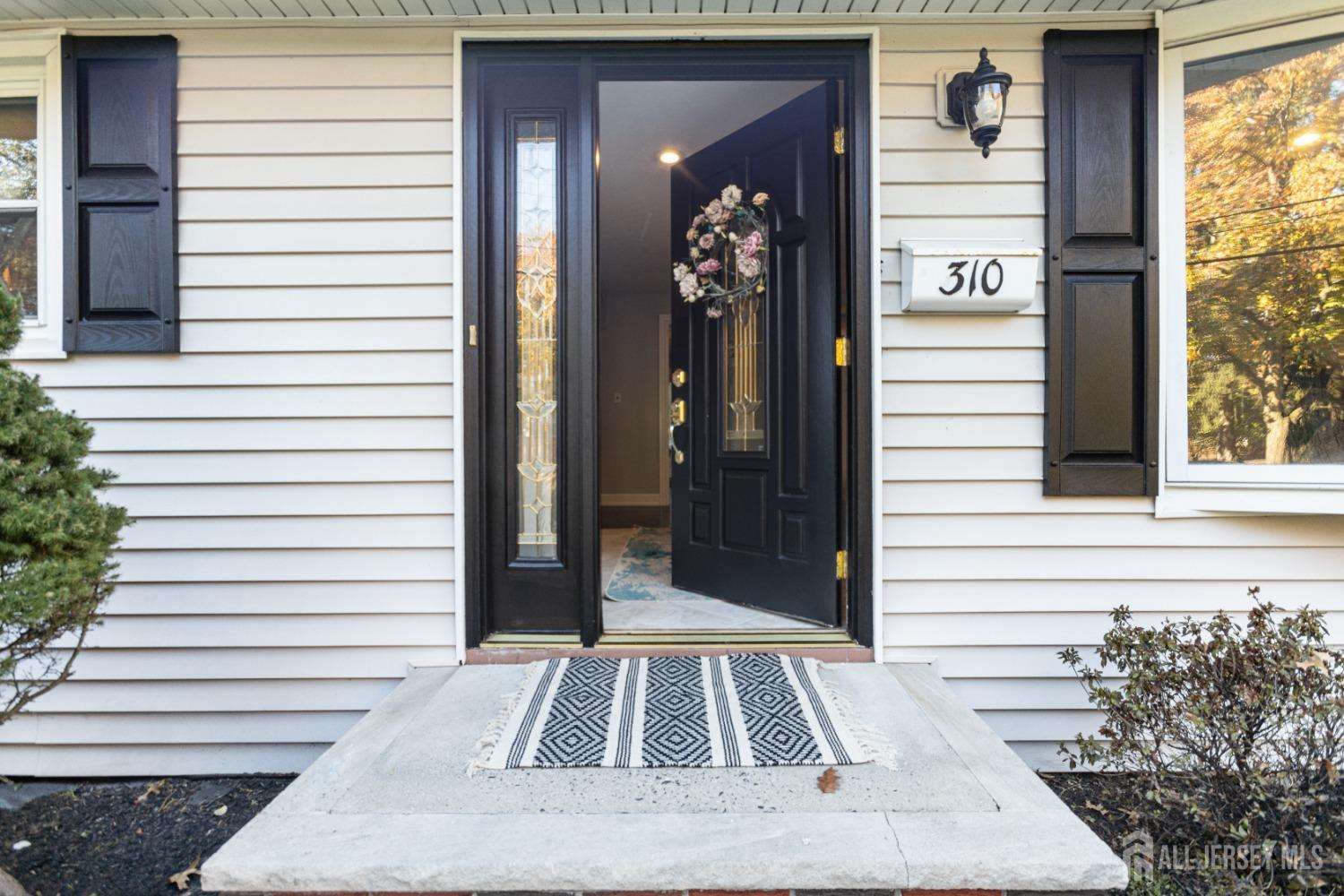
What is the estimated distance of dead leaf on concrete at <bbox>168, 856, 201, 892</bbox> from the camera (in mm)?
1793

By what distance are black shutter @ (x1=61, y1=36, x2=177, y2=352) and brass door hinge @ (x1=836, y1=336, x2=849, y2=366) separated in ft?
7.63

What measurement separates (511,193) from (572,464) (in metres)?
1.00

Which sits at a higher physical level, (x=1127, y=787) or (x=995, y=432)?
(x=995, y=432)

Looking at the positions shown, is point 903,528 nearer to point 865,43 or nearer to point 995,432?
point 995,432

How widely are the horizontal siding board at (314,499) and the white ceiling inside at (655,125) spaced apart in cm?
106

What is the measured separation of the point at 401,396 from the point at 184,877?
5.02 ft

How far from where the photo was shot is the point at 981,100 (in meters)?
2.05

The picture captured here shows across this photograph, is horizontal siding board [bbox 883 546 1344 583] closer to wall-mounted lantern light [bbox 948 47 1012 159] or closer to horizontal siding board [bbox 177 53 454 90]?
wall-mounted lantern light [bbox 948 47 1012 159]

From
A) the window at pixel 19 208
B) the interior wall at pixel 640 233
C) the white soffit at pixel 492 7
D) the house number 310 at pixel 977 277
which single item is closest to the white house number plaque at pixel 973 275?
the house number 310 at pixel 977 277

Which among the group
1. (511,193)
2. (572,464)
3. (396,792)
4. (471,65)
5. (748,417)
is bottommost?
(396,792)

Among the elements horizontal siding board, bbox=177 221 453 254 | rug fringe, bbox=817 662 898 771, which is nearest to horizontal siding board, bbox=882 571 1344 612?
rug fringe, bbox=817 662 898 771

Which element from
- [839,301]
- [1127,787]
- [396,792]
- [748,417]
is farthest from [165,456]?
[1127,787]

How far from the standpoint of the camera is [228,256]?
87.5 inches

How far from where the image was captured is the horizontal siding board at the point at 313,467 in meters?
2.23
